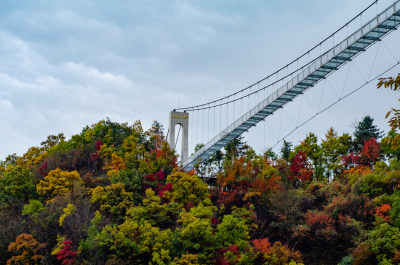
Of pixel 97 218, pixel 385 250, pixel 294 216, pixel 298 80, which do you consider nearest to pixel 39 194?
pixel 97 218

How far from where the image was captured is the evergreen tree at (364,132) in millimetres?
63594

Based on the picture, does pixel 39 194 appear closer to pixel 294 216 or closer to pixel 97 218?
pixel 97 218

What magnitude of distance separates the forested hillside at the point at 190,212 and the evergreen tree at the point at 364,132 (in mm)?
10670

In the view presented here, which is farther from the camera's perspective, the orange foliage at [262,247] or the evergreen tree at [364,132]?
the evergreen tree at [364,132]

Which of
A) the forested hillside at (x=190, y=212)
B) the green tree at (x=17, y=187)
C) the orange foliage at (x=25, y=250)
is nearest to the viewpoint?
the forested hillside at (x=190, y=212)

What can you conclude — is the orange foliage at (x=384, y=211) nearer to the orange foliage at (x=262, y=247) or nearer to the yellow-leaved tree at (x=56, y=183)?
the orange foliage at (x=262, y=247)

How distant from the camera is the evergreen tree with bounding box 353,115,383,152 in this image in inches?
2504

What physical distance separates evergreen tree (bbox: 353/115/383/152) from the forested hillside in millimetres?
10670

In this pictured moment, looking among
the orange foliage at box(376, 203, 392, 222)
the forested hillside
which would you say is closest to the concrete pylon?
the forested hillside

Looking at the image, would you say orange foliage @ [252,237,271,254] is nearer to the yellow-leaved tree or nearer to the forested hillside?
the forested hillside

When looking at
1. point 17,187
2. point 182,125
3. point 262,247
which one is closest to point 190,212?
point 262,247

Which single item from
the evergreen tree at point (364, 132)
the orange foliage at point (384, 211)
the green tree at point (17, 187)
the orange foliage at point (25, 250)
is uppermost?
the evergreen tree at point (364, 132)

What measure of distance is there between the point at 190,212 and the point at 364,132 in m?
38.2

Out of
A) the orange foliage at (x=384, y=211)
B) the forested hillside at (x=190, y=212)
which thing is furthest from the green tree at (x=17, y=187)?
the orange foliage at (x=384, y=211)
